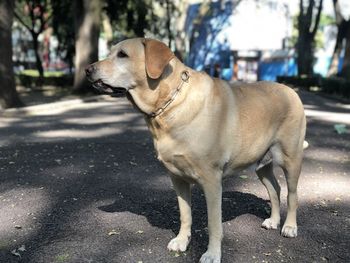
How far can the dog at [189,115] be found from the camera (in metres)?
3.50

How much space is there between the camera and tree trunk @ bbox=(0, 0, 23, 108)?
15.1 m

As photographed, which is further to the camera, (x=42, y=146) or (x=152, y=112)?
(x=42, y=146)

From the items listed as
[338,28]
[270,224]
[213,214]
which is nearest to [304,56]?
[338,28]

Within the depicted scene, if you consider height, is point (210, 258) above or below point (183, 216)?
below

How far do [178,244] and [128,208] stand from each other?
135cm

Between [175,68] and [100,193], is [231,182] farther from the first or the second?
[175,68]

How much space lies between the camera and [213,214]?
3.72m

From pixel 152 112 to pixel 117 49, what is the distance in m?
0.56

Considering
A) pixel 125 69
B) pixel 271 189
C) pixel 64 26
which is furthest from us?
pixel 64 26

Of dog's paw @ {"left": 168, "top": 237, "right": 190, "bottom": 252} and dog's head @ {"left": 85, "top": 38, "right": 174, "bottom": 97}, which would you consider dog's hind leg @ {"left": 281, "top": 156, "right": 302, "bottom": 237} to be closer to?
dog's paw @ {"left": 168, "top": 237, "right": 190, "bottom": 252}

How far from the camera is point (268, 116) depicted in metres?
4.13

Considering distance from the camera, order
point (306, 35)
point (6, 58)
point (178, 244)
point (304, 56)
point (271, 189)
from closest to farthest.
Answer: point (178, 244)
point (271, 189)
point (6, 58)
point (306, 35)
point (304, 56)

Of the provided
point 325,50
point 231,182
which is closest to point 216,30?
point 325,50

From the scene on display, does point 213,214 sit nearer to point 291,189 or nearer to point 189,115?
point 189,115
